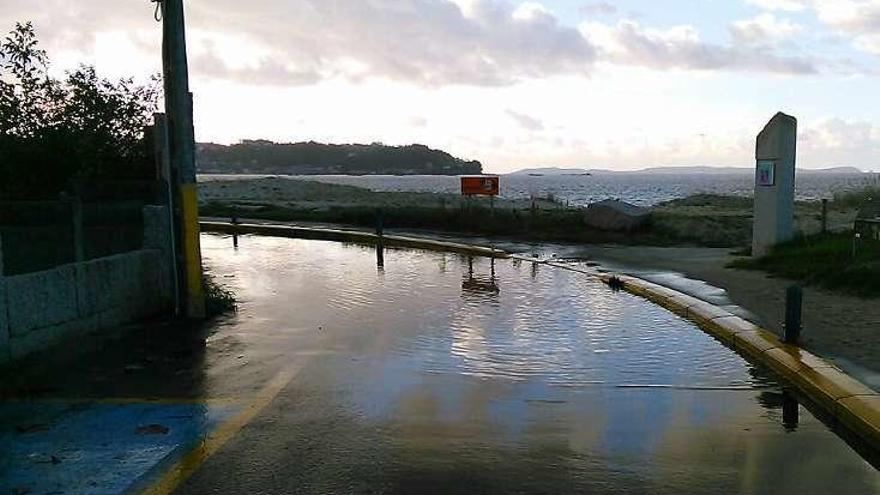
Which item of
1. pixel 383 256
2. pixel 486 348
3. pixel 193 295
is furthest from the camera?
pixel 383 256

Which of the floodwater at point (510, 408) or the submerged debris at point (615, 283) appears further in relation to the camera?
the submerged debris at point (615, 283)

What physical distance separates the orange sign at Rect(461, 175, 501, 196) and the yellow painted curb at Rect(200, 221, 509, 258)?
296 cm

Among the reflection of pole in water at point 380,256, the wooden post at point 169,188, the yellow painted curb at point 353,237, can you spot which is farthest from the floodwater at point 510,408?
the yellow painted curb at point 353,237

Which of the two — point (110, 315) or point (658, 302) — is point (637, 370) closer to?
point (658, 302)

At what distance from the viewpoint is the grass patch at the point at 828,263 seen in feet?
39.3

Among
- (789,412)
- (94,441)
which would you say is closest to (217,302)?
(94,441)

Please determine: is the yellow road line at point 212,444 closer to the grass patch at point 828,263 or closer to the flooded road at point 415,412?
the flooded road at point 415,412

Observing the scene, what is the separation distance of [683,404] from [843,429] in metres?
1.21

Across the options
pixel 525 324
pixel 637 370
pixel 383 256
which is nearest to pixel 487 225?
pixel 383 256

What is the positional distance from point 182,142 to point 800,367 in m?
7.83

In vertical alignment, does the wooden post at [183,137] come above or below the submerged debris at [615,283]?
above

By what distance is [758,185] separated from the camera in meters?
17.2

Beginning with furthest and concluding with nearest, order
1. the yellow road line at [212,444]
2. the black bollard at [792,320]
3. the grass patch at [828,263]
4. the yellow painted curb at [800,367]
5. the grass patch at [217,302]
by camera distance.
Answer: the grass patch at [828,263] < the grass patch at [217,302] < the black bollard at [792,320] < the yellow painted curb at [800,367] < the yellow road line at [212,444]

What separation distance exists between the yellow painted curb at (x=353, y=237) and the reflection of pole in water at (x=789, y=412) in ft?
39.9
